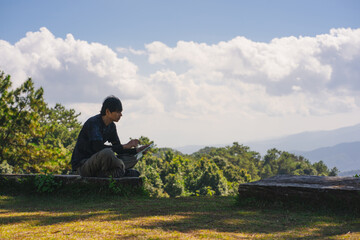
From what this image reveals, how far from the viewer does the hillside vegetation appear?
25375 millimetres

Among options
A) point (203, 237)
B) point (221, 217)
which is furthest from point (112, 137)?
point (203, 237)

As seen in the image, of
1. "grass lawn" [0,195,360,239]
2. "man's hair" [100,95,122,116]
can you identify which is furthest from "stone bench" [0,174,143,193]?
"man's hair" [100,95,122,116]

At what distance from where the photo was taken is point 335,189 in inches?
200

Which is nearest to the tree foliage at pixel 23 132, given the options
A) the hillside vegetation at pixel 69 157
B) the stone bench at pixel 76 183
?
the hillside vegetation at pixel 69 157

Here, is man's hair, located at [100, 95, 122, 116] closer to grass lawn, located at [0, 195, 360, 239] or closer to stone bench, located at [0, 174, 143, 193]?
stone bench, located at [0, 174, 143, 193]

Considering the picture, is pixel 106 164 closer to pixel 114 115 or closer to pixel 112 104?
pixel 114 115

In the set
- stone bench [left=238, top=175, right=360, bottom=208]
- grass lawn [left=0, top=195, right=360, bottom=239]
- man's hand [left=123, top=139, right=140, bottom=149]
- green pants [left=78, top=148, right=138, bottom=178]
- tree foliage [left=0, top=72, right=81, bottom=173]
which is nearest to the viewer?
grass lawn [left=0, top=195, right=360, bottom=239]

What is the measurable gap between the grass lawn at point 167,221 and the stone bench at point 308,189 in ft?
A: 0.75

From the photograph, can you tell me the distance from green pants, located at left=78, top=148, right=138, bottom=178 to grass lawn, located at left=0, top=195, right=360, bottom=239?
28.7 inches

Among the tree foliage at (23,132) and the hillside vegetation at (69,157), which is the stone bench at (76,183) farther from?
the tree foliage at (23,132)

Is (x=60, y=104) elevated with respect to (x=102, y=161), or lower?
elevated

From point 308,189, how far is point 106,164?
3.63 meters

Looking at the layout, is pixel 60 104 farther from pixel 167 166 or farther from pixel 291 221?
pixel 291 221

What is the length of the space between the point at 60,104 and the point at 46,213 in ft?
212
